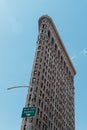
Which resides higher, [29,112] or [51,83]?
[51,83]

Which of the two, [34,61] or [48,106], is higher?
[34,61]

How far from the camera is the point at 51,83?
90000mm

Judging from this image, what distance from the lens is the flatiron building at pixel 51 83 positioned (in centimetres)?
→ 7619

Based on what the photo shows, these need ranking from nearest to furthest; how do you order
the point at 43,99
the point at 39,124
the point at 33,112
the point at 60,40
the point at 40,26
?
the point at 33,112 → the point at 39,124 → the point at 43,99 → the point at 40,26 → the point at 60,40

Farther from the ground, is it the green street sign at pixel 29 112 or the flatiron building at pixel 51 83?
the flatiron building at pixel 51 83

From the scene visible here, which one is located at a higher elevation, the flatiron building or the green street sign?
the flatiron building

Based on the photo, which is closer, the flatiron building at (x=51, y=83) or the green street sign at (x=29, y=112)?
the green street sign at (x=29, y=112)

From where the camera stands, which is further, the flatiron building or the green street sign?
the flatiron building

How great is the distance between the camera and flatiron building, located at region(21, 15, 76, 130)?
250 ft

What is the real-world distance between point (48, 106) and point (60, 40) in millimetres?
39525

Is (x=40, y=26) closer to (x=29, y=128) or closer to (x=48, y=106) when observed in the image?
(x=48, y=106)

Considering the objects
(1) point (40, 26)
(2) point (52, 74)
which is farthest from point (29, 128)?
(1) point (40, 26)

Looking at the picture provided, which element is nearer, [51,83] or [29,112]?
[29,112]

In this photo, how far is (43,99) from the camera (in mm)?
79062
